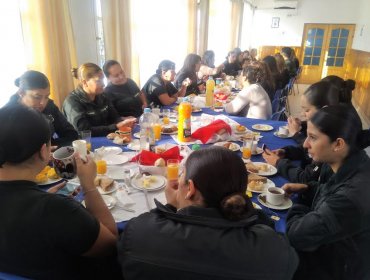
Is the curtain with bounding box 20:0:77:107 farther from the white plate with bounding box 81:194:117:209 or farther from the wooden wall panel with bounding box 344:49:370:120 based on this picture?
the wooden wall panel with bounding box 344:49:370:120

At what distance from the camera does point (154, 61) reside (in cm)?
518

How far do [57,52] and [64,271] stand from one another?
2437 mm

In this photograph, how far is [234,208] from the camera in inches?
30.2

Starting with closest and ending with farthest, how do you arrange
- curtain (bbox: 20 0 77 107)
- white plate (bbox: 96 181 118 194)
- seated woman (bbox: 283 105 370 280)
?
seated woman (bbox: 283 105 370 280) < white plate (bbox: 96 181 118 194) < curtain (bbox: 20 0 77 107)

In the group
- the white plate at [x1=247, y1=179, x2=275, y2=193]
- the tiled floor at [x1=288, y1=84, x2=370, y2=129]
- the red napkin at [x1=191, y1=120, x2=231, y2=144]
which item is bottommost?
the tiled floor at [x1=288, y1=84, x2=370, y2=129]

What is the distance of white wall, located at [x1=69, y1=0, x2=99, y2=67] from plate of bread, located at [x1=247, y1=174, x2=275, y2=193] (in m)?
2.54

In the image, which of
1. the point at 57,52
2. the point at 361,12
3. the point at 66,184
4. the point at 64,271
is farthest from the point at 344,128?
the point at 361,12

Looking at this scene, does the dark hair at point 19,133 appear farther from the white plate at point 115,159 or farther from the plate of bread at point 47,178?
the white plate at point 115,159

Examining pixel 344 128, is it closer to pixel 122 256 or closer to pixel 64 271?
pixel 122 256

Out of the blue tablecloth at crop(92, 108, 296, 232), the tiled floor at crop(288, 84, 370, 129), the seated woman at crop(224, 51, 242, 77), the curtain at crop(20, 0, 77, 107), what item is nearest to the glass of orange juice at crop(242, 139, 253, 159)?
the blue tablecloth at crop(92, 108, 296, 232)

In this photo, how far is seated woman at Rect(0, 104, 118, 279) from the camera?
0.85 m

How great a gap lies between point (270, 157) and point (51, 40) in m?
2.28

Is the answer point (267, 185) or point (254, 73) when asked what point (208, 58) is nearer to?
point (254, 73)

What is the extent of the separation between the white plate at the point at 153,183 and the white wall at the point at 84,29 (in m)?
2.19
